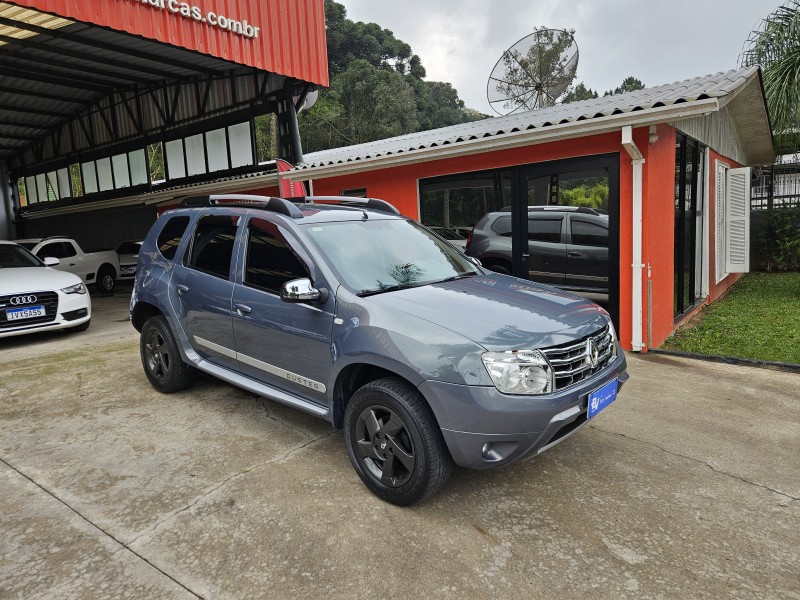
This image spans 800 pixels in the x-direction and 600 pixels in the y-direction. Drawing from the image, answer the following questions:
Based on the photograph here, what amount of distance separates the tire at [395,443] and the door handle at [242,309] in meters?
1.11

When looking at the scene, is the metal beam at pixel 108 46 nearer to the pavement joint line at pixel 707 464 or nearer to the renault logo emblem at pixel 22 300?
the renault logo emblem at pixel 22 300

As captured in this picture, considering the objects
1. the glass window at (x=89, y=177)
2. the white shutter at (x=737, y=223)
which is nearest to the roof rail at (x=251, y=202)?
the white shutter at (x=737, y=223)

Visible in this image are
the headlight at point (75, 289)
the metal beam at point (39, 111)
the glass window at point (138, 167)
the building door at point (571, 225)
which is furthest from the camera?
the metal beam at point (39, 111)

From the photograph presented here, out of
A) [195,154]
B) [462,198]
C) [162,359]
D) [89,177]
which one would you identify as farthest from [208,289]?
[89,177]

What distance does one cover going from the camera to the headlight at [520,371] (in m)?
2.62

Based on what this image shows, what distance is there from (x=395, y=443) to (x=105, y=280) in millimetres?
14175

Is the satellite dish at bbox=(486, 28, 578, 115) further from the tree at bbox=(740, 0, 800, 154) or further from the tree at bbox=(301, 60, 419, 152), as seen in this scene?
the tree at bbox=(301, 60, 419, 152)

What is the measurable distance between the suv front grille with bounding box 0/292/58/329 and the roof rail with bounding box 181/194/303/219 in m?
3.82

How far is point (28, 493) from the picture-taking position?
10.5ft

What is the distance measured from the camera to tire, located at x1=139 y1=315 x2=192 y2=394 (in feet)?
15.2

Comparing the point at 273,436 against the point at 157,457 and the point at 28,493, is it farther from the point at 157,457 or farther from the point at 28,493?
the point at 28,493

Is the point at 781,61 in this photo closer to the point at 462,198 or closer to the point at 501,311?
the point at 462,198

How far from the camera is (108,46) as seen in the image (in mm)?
11703

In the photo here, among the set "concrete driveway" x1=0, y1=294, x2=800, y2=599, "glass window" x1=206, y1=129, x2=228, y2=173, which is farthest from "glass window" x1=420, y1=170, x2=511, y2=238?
"glass window" x1=206, y1=129, x2=228, y2=173
